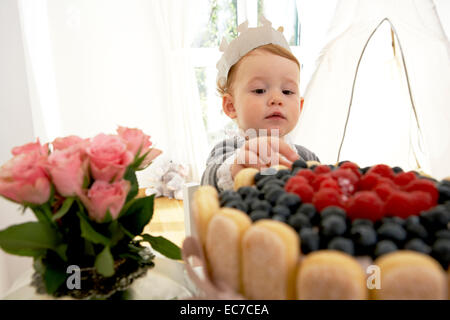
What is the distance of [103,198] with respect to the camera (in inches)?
16.3

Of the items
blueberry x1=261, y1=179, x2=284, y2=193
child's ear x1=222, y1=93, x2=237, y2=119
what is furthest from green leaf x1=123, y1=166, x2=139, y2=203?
child's ear x1=222, y1=93, x2=237, y2=119

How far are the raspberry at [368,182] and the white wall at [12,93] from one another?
107 cm

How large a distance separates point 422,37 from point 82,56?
7.94 feet

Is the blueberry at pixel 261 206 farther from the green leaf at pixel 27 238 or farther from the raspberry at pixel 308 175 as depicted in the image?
the green leaf at pixel 27 238

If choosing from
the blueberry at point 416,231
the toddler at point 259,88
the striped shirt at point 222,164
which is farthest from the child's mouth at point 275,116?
the blueberry at point 416,231

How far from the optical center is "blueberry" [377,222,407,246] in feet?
0.98

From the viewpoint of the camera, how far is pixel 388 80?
1808 mm

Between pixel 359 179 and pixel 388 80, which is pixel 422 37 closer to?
pixel 388 80

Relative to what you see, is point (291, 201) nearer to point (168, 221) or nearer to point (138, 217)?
point (138, 217)

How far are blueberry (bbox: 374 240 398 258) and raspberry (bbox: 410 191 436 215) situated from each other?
0.25 feet

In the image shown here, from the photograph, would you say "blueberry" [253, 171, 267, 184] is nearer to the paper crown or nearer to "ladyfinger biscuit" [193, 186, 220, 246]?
"ladyfinger biscuit" [193, 186, 220, 246]

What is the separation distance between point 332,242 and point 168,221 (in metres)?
1.74

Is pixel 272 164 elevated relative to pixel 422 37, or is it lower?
lower
